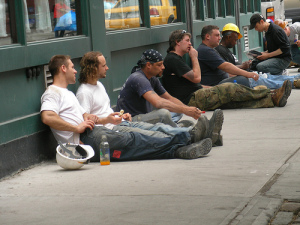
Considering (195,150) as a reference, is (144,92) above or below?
above

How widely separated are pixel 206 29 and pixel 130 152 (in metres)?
4.63

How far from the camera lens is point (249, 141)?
26.1 ft

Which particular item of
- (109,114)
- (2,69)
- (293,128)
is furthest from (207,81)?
(2,69)

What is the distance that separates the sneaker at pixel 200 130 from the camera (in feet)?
23.2

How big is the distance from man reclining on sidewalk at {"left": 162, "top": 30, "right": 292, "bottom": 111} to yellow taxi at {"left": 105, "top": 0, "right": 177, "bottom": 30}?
0.65 metres

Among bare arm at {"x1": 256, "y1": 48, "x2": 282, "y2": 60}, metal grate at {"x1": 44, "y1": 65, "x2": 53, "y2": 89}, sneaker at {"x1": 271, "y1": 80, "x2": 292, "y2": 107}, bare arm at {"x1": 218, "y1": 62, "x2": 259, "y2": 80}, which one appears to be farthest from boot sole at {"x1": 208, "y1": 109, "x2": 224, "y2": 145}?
bare arm at {"x1": 256, "y1": 48, "x2": 282, "y2": 60}

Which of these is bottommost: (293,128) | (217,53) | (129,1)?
(293,128)

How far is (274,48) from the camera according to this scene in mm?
13164

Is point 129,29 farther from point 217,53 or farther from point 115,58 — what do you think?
point 217,53

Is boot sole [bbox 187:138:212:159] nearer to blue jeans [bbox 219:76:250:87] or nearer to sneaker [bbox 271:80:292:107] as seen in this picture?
sneaker [bbox 271:80:292:107]

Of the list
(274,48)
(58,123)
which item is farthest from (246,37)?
(58,123)

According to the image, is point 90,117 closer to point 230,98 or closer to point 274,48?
point 230,98

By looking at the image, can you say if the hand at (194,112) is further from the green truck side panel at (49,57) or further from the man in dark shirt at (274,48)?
the man in dark shirt at (274,48)

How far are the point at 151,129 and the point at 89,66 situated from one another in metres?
0.96
